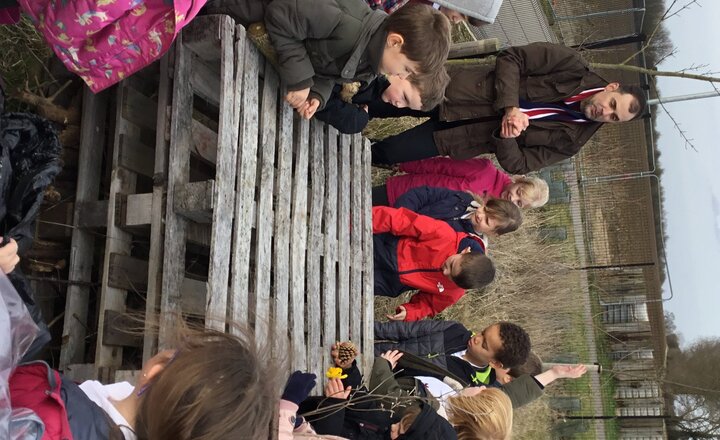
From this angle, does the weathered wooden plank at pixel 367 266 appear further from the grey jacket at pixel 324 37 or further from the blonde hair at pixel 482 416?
the grey jacket at pixel 324 37

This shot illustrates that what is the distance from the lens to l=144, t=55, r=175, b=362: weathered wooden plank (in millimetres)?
2576

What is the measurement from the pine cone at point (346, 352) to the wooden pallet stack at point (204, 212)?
9 cm

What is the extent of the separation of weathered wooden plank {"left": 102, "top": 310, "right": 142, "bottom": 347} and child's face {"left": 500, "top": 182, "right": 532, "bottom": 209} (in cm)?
314

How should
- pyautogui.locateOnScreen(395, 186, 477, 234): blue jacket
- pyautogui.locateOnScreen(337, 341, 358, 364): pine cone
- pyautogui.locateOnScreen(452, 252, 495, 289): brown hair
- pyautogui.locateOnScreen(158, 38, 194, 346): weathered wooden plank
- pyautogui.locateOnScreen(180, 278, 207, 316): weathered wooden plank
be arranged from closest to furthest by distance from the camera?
pyautogui.locateOnScreen(158, 38, 194, 346): weathered wooden plank
pyautogui.locateOnScreen(180, 278, 207, 316): weathered wooden plank
pyautogui.locateOnScreen(337, 341, 358, 364): pine cone
pyautogui.locateOnScreen(452, 252, 495, 289): brown hair
pyautogui.locateOnScreen(395, 186, 477, 234): blue jacket

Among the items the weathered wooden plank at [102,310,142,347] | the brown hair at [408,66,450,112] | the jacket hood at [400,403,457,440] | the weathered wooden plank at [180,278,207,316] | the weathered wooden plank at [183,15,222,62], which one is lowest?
the jacket hood at [400,403,457,440]

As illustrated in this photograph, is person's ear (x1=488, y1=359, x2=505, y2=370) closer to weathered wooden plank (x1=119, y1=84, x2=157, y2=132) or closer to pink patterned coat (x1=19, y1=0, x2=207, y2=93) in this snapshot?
weathered wooden plank (x1=119, y1=84, x2=157, y2=132)

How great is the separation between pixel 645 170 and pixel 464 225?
7.59 meters

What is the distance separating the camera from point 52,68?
3.22 meters

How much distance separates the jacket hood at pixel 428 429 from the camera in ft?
10.3

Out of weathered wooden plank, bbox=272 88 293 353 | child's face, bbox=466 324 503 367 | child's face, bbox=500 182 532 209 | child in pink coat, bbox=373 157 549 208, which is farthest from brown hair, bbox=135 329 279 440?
child's face, bbox=500 182 532 209

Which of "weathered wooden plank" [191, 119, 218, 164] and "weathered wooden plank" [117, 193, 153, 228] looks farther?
"weathered wooden plank" [191, 119, 218, 164]

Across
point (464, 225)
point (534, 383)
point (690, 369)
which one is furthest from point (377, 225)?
point (690, 369)

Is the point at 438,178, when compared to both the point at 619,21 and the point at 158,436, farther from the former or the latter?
the point at 619,21

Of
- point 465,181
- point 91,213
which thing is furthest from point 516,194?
point 91,213
